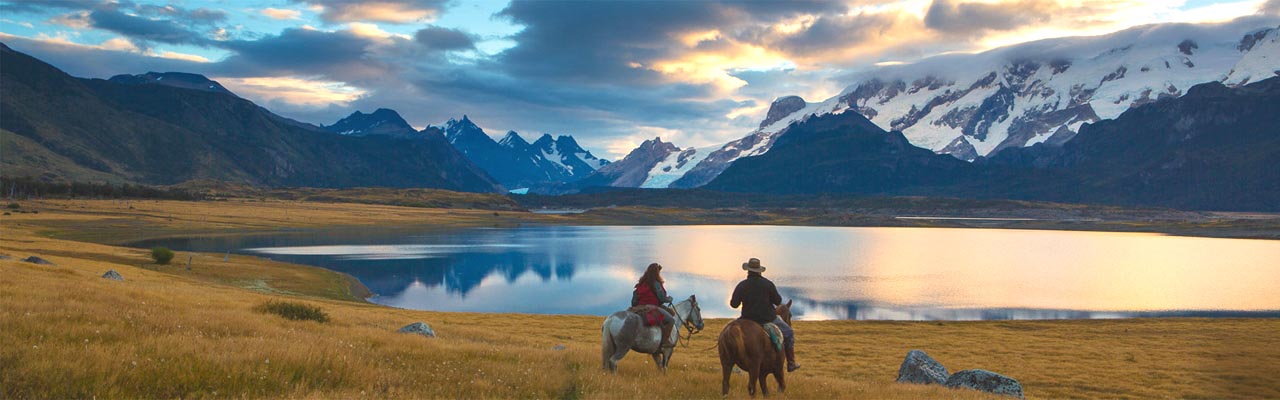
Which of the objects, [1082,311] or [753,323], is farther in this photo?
[1082,311]

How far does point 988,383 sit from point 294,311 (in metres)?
22.2

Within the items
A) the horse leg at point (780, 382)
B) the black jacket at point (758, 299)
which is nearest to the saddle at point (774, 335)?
the black jacket at point (758, 299)

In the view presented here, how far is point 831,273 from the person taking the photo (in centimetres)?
9200

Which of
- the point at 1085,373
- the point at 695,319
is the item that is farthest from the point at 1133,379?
the point at 695,319

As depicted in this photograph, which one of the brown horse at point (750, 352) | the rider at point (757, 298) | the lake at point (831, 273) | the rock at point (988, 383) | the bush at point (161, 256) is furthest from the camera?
the bush at point (161, 256)

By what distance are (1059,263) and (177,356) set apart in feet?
374

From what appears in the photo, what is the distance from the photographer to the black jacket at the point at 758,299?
17.2m

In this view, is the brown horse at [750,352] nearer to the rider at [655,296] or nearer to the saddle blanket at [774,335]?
the saddle blanket at [774,335]

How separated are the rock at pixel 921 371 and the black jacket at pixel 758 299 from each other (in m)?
9.77

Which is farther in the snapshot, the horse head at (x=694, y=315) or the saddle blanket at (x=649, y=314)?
the horse head at (x=694, y=315)

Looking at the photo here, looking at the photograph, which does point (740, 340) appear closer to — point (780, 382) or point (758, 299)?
point (758, 299)

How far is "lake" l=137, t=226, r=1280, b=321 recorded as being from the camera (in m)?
65.4

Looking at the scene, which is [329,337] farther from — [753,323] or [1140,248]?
[1140,248]

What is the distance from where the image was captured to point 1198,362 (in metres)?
35.9
